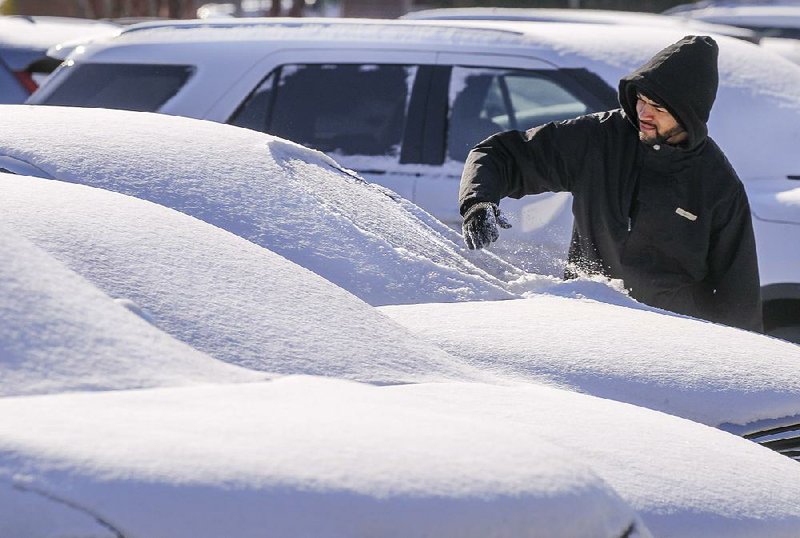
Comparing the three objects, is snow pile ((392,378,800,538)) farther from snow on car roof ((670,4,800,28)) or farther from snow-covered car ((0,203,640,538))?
snow on car roof ((670,4,800,28))

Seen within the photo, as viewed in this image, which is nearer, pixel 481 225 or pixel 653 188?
pixel 481 225

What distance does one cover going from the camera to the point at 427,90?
5.57 m

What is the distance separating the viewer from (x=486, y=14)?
9297 millimetres

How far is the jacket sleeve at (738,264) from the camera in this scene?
4391mm

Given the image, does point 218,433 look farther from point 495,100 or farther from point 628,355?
point 495,100

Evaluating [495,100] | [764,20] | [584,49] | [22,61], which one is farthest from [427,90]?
[764,20]

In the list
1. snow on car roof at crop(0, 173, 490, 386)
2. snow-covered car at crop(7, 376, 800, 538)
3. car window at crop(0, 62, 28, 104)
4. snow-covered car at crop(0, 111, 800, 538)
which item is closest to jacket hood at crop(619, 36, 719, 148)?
snow-covered car at crop(0, 111, 800, 538)

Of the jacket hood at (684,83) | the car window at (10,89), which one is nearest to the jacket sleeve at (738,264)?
the jacket hood at (684,83)

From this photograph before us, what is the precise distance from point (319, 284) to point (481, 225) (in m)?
1.15

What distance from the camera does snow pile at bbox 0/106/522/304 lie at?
348 cm

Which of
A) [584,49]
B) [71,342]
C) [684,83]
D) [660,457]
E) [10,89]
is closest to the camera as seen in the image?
[71,342]

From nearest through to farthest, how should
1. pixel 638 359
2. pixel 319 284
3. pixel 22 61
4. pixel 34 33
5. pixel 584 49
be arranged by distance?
pixel 319 284 < pixel 638 359 < pixel 584 49 < pixel 22 61 < pixel 34 33

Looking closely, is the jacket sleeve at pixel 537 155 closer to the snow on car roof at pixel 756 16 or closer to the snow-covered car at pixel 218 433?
the snow-covered car at pixel 218 433

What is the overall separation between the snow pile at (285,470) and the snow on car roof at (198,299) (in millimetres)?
184
